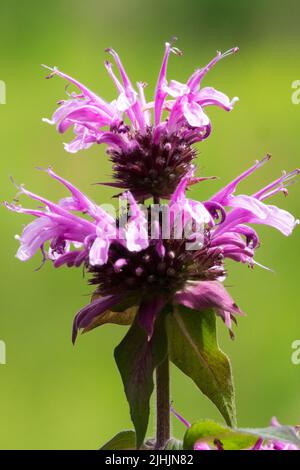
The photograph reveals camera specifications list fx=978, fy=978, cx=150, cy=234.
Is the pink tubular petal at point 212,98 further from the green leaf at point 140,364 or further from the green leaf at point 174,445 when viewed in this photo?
the green leaf at point 174,445

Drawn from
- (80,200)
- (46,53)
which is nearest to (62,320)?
(80,200)

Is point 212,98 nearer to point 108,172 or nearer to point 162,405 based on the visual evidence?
point 162,405

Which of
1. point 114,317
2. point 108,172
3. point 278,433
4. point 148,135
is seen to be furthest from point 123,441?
point 108,172

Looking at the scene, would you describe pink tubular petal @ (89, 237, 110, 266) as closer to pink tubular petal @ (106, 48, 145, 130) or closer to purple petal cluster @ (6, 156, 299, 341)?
purple petal cluster @ (6, 156, 299, 341)

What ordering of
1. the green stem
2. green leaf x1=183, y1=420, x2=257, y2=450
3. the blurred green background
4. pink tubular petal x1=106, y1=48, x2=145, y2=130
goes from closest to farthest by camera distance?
1. green leaf x1=183, y1=420, x2=257, y2=450
2. the green stem
3. pink tubular petal x1=106, y1=48, x2=145, y2=130
4. the blurred green background

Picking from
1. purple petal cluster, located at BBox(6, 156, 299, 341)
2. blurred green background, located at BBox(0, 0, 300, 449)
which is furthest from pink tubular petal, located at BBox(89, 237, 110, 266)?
blurred green background, located at BBox(0, 0, 300, 449)

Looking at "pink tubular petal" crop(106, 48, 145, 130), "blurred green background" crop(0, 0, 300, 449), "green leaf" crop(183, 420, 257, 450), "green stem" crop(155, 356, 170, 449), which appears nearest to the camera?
"green leaf" crop(183, 420, 257, 450)
